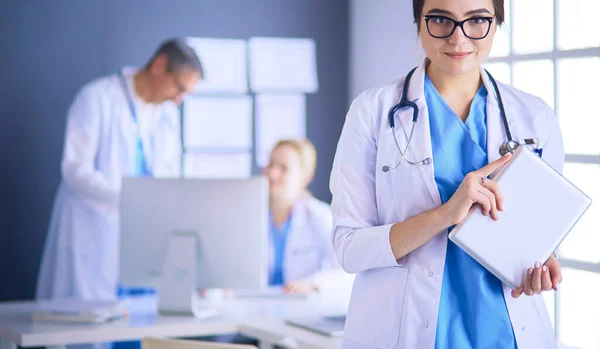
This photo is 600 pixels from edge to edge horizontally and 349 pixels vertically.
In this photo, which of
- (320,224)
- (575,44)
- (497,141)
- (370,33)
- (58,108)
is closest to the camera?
(497,141)

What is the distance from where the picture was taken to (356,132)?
163 cm

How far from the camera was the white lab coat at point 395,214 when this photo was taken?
1.55 metres

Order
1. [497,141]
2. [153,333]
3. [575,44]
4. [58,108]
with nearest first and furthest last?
[497,141] → [153,333] → [575,44] → [58,108]

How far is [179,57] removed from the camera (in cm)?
427

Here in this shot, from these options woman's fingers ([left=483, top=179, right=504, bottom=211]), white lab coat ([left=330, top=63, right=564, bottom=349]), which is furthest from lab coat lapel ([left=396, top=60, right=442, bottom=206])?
woman's fingers ([left=483, top=179, right=504, bottom=211])

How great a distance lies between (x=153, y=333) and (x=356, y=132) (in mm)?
1393

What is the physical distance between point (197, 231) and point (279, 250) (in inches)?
50.7

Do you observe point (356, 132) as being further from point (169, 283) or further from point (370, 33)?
point (370, 33)

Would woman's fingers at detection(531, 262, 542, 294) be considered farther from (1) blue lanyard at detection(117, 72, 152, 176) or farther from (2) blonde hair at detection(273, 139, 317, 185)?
(1) blue lanyard at detection(117, 72, 152, 176)

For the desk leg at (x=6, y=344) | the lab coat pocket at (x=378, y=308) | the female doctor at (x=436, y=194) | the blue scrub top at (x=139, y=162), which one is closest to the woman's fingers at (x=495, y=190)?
the female doctor at (x=436, y=194)

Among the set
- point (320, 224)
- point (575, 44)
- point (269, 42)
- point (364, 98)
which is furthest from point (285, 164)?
point (364, 98)

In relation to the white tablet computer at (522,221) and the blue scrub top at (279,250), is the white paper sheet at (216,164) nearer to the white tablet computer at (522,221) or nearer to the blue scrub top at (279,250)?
the blue scrub top at (279,250)

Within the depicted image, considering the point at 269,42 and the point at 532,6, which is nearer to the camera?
the point at 532,6

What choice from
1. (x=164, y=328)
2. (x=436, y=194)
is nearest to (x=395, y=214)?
(x=436, y=194)
